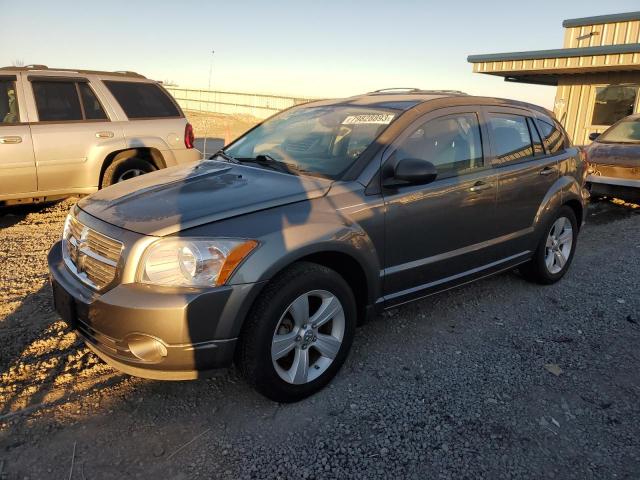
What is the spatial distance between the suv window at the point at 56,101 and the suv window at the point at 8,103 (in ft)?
0.75

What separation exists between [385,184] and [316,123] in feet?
3.30

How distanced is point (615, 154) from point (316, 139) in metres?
6.70

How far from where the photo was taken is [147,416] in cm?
282

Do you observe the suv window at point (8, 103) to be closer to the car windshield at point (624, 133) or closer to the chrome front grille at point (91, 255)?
the chrome front grille at point (91, 255)

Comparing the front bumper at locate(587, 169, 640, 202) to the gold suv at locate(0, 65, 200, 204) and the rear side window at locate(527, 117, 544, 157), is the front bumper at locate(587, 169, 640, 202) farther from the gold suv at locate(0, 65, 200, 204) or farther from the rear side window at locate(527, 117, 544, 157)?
the gold suv at locate(0, 65, 200, 204)

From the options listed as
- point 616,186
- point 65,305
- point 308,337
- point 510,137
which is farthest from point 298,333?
point 616,186

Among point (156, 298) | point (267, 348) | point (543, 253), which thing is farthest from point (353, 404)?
point (543, 253)

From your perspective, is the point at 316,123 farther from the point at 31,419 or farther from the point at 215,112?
the point at 215,112

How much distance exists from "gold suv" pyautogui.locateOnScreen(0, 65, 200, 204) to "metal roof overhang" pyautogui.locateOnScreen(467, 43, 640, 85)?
9795 mm

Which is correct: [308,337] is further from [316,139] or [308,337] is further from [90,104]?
[90,104]

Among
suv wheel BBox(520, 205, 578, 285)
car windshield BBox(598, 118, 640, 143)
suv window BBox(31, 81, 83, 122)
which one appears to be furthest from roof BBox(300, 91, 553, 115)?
car windshield BBox(598, 118, 640, 143)

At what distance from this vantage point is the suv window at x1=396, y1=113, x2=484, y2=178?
140 inches

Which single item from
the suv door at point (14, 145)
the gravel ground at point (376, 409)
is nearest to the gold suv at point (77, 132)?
the suv door at point (14, 145)

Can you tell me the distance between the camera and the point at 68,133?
629cm
